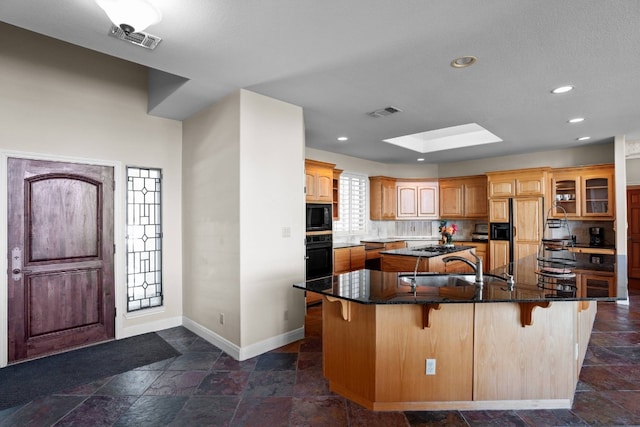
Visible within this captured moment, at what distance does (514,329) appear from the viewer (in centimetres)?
232

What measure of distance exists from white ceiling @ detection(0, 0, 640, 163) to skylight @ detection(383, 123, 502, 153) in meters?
1.45

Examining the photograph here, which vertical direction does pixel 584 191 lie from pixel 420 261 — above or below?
above

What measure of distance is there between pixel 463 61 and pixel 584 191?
Result: 4586mm

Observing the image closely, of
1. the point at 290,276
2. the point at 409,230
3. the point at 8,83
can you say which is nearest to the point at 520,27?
the point at 290,276

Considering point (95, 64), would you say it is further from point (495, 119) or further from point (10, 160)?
point (495, 119)

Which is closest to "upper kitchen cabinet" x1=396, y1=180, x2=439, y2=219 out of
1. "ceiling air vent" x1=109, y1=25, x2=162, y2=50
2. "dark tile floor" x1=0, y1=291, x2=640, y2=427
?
"dark tile floor" x1=0, y1=291, x2=640, y2=427

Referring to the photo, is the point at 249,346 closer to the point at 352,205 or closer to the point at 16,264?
the point at 16,264

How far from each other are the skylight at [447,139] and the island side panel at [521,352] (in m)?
3.61

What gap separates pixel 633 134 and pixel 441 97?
375 centimetres

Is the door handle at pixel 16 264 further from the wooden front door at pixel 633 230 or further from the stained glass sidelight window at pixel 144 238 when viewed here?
the wooden front door at pixel 633 230

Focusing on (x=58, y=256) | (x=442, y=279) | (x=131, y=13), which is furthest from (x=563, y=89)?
(x=58, y=256)

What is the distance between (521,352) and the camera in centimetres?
232

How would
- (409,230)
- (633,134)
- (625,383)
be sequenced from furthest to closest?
(409,230) → (633,134) → (625,383)

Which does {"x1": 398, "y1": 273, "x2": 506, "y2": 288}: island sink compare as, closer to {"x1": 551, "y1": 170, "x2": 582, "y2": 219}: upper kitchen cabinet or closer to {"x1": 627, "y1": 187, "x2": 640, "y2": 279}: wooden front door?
{"x1": 551, "y1": 170, "x2": 582, "y2": 219}: upper kitchen cabinet
